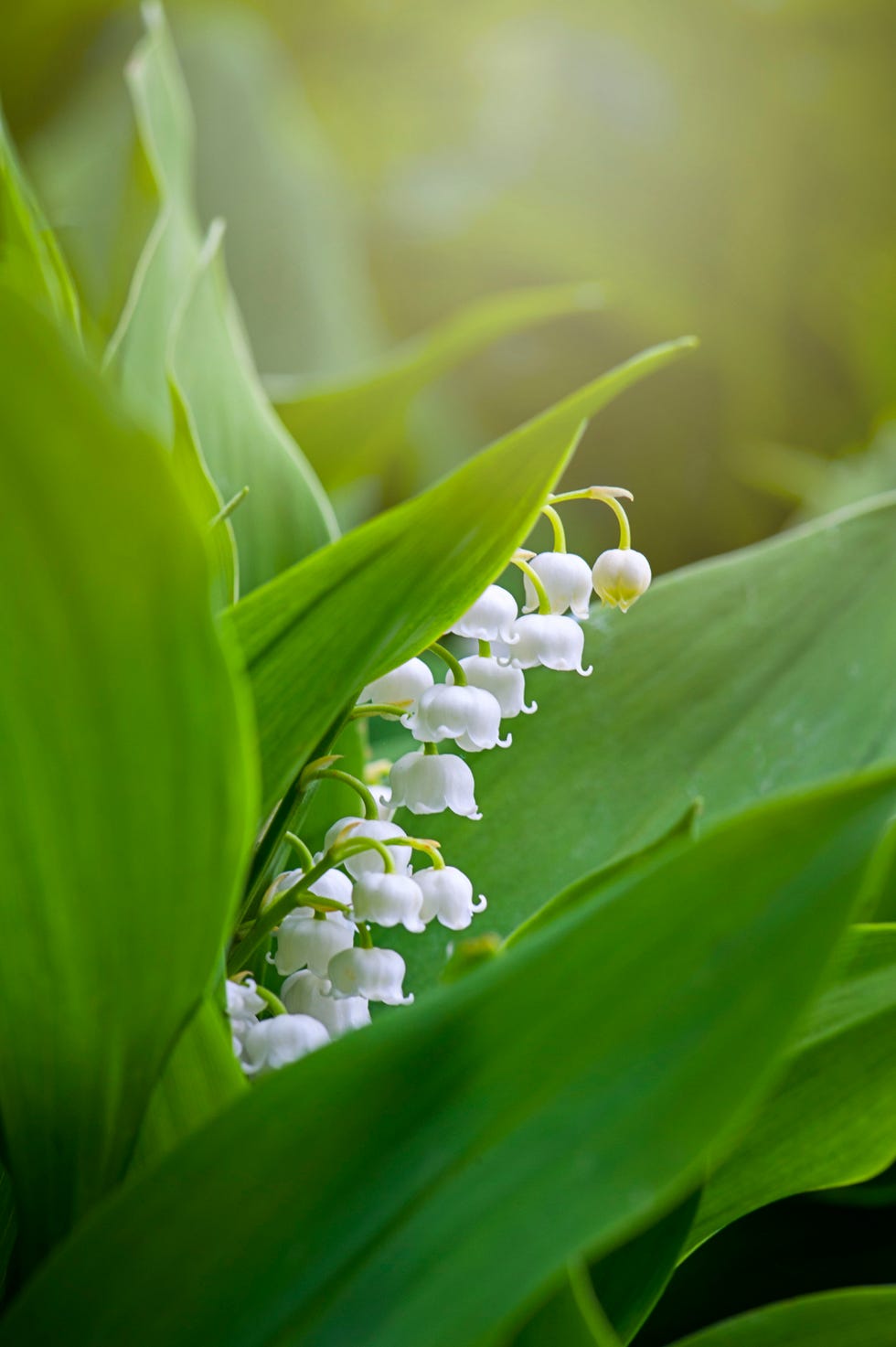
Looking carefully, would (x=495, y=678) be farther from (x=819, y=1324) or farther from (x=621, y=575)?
(x=819, y=1324)

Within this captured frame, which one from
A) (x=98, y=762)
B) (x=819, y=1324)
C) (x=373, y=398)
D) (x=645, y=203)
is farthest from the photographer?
(x=645, y=203)

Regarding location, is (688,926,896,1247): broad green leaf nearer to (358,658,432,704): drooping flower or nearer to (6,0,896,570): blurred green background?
(358,658,432,704): drooping flower

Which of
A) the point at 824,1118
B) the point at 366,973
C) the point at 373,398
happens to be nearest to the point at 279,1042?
the point at 366,973

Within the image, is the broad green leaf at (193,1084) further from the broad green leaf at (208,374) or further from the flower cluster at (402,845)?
the broad green leaf at (208,374)

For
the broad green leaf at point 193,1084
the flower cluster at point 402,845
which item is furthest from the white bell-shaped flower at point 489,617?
the broad green leaf at point 193,1084

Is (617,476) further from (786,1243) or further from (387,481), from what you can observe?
(786,1243)

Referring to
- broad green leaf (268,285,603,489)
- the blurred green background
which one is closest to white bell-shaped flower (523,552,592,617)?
broad green leaf (268,285,603,489)

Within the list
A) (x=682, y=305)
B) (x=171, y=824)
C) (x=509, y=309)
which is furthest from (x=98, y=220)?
(x=171, y=824)
